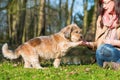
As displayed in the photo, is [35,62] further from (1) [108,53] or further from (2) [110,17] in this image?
(2) [110,17]

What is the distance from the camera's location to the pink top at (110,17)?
8.67 meters

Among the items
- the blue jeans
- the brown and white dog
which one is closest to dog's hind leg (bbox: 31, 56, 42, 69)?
the brown and white dog

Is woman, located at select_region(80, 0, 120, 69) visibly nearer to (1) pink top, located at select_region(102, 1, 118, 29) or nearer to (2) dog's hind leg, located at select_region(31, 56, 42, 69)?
(1) pink top, located at select_region(102, 1, 118, 29)

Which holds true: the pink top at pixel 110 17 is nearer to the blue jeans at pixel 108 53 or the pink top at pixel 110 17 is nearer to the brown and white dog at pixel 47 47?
the blue jeans at pixel 108 53

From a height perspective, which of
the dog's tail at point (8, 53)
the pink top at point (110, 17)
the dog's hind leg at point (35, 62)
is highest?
the pink top at point (110, 17)

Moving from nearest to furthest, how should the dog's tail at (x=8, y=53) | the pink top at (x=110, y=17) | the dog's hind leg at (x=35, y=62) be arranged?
the dog's hind leg at (x=35, y=62), the dog's tail at (x=8, y=53), the pink top at (x=110, y=17)

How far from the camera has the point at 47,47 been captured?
847 cm

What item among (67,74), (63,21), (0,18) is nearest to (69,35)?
(67,74)

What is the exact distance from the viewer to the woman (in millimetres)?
8409

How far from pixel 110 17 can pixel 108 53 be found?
93cm

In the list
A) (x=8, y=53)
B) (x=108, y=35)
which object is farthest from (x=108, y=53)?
(x=8, y=53)

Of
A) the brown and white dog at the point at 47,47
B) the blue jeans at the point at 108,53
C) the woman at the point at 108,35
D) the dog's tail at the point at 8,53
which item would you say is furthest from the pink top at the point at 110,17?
the dog's tail at the point at 8,53

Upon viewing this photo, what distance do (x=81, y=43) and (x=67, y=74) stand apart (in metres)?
1.70

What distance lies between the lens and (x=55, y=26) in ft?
165
